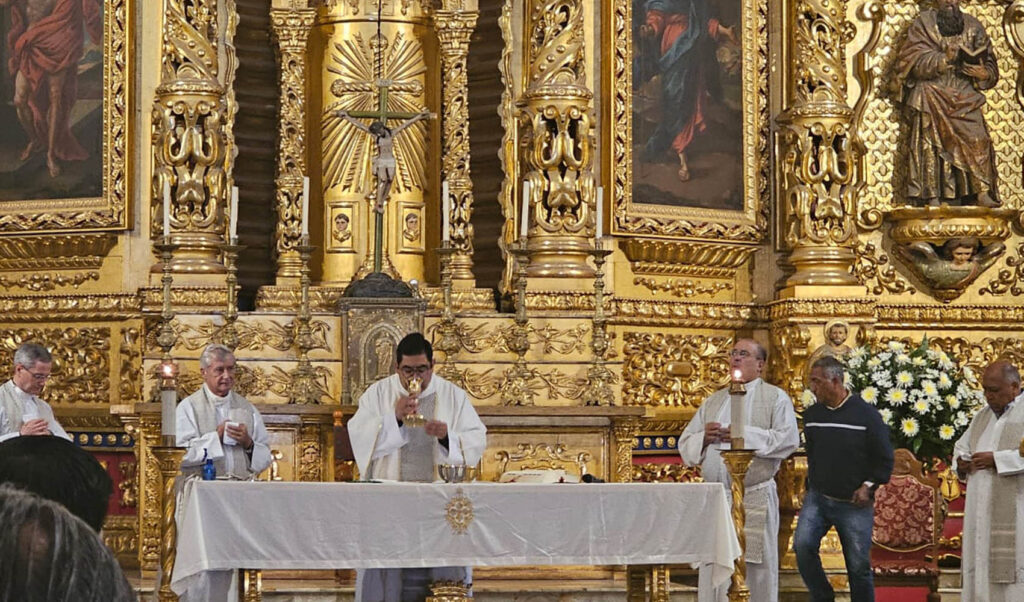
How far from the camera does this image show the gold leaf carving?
42.5 ft

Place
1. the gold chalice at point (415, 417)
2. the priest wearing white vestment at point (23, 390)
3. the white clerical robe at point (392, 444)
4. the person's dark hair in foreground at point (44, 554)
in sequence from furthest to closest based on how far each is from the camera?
the priest wearing white vestment at point (23, 390), the white clerical robe at point (392, 444), the gold chalice at point (415, 417), the person's dark hair in foreground at point (44, 554)

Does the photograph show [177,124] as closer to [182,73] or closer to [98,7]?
[182,73]

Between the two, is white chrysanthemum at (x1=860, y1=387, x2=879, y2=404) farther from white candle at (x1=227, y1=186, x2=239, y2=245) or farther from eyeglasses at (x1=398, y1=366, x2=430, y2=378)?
white candle at (x1=227, y1=186, x2=239, y2=245)

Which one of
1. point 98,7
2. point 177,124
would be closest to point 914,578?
point 177,124

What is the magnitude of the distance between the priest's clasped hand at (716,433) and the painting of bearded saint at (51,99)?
5.18m

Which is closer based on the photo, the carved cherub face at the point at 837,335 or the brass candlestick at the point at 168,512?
the brass candlestick at the point at 168,512

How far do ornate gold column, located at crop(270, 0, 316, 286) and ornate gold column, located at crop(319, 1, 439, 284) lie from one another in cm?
→ 18

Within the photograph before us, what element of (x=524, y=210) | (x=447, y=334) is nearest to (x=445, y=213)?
(x=524, y=210)

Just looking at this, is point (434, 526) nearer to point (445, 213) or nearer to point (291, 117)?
point (445, 213)

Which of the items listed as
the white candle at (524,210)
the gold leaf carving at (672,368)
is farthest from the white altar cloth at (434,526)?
the gold leaf carving at (672,368)

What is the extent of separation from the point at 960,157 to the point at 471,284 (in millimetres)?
3995

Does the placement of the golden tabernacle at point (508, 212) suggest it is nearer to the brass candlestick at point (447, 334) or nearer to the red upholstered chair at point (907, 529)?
the brass candlestick at point (447, 334)

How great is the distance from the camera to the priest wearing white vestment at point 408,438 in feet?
30.4

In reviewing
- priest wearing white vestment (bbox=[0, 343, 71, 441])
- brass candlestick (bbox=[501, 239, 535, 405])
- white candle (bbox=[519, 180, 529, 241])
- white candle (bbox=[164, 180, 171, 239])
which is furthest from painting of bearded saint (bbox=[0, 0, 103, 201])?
priest wearing white vestment (bbox=[0, 343, 71, 441])
